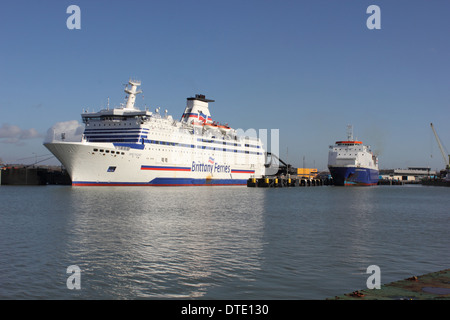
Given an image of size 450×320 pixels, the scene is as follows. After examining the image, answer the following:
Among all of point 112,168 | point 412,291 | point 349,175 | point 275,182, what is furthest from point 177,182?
point 412,291

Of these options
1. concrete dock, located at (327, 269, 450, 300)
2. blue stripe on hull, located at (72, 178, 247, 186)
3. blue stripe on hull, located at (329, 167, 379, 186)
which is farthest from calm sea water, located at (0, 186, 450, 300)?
blue stripe on hull, located at (329, 167, 379, 186)

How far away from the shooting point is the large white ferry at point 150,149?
5244 cm

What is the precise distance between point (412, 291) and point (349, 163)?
284 feet

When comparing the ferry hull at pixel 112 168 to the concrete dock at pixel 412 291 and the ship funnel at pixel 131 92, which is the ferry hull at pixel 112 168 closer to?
the ship funnel at pixel 131 92

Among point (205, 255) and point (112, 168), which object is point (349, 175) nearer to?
point (112, 168)

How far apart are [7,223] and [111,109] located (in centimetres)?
4117

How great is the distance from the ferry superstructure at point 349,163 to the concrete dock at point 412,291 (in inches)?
3302

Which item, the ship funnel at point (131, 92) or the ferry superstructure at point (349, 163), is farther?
the ferry superstructure at point (349, 163)

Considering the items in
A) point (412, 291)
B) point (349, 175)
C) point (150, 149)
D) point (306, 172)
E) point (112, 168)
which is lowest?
point (412, 291)

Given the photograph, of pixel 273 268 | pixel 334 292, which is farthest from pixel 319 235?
pixel 334 292

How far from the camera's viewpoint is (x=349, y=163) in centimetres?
9188

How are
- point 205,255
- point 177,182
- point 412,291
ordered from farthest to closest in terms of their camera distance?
point 177,182, point 205,255, point 412,291

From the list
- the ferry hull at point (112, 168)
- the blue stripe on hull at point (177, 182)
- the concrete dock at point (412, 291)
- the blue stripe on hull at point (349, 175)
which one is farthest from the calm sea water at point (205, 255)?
the blue stripe on hull at point (349, 175)
